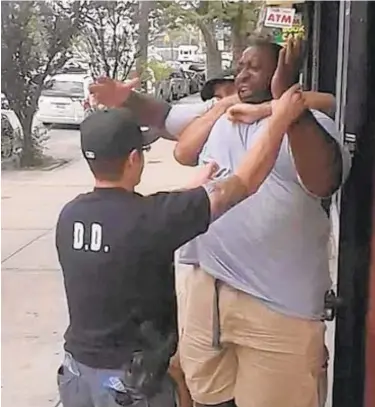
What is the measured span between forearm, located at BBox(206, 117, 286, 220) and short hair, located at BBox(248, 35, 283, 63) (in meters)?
0.15

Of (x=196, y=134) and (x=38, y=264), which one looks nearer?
(x=196, y=134)

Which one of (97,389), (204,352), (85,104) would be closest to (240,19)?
(85,104)

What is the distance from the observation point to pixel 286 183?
169cm

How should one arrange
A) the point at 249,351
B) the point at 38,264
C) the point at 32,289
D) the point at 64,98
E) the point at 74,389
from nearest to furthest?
the point at 74,389 < the point at 249,351 < the point at 64,98 < the point at 32,289 < the point at 38,264

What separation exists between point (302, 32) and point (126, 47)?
0.39 meters

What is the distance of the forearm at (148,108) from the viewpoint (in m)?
1.82

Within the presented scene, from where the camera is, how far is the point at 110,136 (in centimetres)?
157

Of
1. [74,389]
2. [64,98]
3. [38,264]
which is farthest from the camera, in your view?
[38,264]

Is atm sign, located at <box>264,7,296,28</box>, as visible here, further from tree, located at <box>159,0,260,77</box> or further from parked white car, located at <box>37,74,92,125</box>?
parked white car, located at <box>37,74,92,125</box>

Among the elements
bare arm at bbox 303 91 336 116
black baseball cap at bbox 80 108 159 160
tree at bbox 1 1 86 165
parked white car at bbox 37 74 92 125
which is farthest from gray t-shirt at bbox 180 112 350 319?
tree at bbox 1 1 86 165

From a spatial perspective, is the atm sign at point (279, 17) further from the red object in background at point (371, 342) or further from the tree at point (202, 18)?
the red object in background at point (371, 342)

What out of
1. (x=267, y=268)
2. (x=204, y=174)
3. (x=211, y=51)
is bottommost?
(x=267, y=268)

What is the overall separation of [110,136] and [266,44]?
0.37 meters

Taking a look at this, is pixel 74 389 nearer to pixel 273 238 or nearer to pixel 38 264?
pixel 273 238
